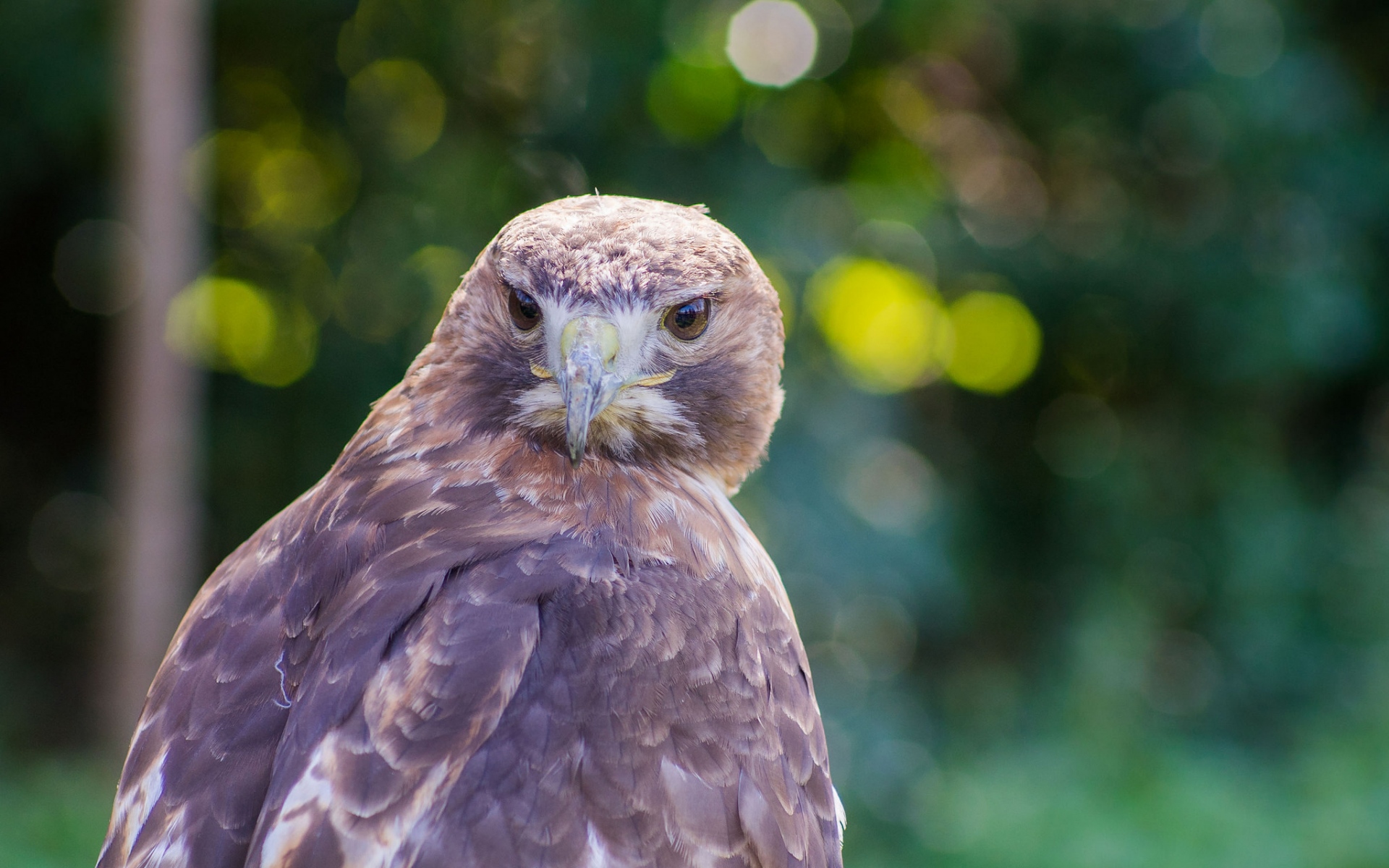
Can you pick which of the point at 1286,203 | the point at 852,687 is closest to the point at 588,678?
the point at 852,687

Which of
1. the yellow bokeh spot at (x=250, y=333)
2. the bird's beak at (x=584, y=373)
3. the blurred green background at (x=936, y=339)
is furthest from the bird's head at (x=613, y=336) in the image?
the yellow bokeh spot at (x=250, y=333)

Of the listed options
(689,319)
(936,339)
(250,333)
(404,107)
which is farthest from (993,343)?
(689,319)

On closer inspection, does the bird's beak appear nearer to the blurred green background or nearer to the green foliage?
the blurred green background

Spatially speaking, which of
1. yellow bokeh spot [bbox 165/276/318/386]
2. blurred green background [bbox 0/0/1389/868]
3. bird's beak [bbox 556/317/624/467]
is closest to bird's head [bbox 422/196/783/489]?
bird's beak [bbox 556/317/624/467]

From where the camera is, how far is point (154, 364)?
463cm

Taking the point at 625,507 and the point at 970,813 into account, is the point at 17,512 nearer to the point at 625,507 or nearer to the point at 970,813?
the point at 970,813

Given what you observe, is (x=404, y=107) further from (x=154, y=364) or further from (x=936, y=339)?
(x=936, y=339)

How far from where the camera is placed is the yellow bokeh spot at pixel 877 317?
449 centimetres

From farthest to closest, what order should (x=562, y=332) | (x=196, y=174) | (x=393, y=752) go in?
1. (x=196, y=174)
2. (x=562, y=332)
3. (x=393, y=752)

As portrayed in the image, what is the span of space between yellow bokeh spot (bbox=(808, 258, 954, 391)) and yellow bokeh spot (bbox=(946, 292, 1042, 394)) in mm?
186

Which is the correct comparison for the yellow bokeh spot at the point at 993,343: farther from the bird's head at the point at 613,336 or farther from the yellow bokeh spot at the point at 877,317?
the bird's head at the point at 613,336

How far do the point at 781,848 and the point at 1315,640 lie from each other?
16.9 ft

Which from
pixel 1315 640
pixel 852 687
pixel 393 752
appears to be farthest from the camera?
pixel 1315 640

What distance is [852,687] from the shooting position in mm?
4672
